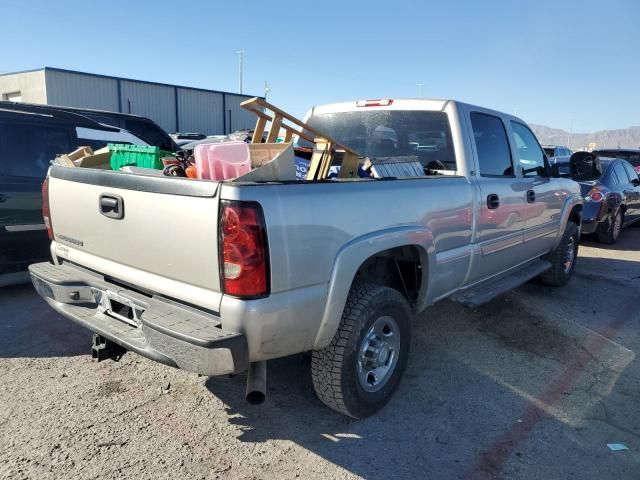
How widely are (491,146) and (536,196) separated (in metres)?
0.88

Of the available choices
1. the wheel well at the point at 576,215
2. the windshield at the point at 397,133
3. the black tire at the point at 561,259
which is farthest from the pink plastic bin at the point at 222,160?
the wheel well at the point at 576,215

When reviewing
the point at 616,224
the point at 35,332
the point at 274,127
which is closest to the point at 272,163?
the point at 274,127

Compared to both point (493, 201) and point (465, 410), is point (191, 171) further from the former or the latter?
point (493, 201)

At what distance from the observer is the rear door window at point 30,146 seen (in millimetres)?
4711

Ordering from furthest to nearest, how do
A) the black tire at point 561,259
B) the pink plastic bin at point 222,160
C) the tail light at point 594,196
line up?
the tail light at point 594,196 → the black tire at point 561,259 → the pink plastic bin at point 222,160

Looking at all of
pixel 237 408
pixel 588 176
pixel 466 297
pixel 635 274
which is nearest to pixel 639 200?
pixel 635 274

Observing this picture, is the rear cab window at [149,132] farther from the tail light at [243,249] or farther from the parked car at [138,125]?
the tail light at [243,249]

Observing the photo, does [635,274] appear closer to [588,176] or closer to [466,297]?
[588,176]

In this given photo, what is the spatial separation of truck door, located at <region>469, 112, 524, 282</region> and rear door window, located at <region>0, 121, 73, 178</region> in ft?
13.5

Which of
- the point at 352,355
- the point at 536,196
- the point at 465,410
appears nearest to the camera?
the point at 352,355

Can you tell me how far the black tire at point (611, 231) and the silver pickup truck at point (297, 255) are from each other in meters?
5.61

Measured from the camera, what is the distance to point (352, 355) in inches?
109

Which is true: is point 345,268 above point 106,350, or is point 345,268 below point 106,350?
above

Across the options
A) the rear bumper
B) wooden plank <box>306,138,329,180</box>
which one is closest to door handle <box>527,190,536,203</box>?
wooden plank <box>306,138,329,180</box>
